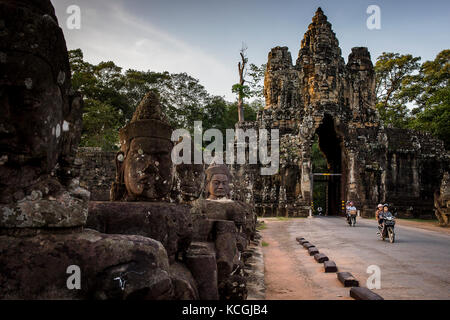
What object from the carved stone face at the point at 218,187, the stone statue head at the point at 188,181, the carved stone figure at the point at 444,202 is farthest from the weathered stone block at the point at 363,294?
the carved stone figure at the point at 444,202

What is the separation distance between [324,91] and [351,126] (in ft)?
10.8

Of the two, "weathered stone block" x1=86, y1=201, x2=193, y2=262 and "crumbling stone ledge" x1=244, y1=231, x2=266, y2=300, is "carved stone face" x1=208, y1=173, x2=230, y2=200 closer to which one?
"crumbling stone ledge" x1=244, y1=231, x2=266, y2=300

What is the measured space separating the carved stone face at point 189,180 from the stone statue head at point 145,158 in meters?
0.52

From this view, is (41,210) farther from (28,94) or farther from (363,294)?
(363,294)

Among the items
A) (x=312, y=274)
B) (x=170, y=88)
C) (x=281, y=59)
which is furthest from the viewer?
(x=170, y=88)

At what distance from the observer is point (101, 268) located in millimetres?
1678

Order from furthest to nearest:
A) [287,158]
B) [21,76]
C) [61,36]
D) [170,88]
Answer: [170,88] < [287,158] < [61,36] < [21,76]

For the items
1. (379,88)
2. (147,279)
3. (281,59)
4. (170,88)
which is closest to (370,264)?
(147,279)

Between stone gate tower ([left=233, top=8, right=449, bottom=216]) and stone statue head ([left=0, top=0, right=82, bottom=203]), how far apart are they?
64.0ft

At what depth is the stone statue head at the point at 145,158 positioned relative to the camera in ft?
10.3

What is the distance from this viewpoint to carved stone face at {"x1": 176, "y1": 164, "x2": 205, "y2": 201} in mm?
Answer: 3846

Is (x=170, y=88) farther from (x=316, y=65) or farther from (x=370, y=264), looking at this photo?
(x=370, y=264)

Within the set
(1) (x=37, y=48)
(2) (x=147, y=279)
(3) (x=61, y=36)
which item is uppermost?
(3) (x=61, y=36)

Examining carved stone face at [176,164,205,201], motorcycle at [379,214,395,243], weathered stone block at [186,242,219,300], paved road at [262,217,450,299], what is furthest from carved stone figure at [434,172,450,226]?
weathered stone block at [186,242,219,300]
